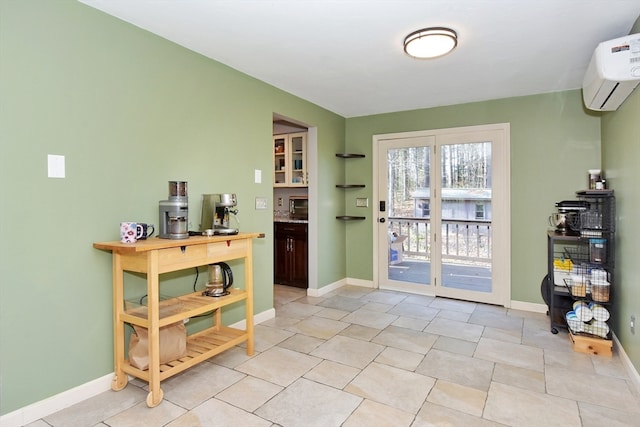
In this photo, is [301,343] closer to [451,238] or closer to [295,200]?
[451,238]

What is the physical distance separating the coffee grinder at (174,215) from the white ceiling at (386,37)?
44.3 inches

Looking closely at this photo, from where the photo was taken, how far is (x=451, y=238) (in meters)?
4.49

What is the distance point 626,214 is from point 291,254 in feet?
11.6

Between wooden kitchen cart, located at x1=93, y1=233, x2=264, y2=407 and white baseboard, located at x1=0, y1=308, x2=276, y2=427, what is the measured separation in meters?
0.08

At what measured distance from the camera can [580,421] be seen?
1.96 m

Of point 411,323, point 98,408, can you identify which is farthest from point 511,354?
point 98,408

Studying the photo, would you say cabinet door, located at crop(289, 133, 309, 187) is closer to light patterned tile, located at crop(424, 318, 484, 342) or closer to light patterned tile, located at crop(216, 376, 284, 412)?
light patterned tile, located at crop(424, 318, 484, 342)

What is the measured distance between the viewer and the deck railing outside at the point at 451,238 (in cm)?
429

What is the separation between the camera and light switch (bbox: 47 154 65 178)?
202cm

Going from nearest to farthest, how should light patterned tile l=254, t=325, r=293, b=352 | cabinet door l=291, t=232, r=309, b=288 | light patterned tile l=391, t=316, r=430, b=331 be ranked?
light patterned tile l=254, t=325, r=293, b=352, light patterned tile l=391, t=316, r=430, b=331, cabinet door l=291, t=232, r=309, b=288

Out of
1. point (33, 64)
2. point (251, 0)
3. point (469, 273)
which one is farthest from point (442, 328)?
point (33, 64)

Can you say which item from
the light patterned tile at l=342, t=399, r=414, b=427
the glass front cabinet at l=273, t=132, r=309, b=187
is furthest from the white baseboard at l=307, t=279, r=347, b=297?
the light patterned tile at l=342, t=399, r=414, b=427

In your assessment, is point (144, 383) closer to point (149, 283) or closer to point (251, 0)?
point (149, 283)

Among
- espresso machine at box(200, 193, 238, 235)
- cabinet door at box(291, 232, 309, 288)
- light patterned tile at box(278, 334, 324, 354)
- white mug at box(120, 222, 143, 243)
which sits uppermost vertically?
espresso machine at box(200, 193, 238, 235)
